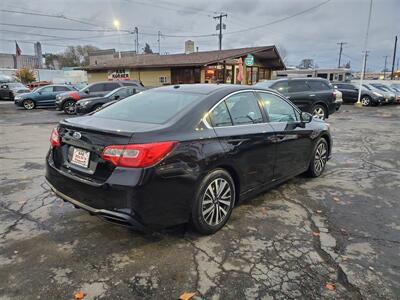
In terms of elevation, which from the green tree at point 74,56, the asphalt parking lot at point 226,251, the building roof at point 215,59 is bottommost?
the asphalt parking lot at point 226,251

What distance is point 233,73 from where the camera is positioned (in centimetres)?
2798

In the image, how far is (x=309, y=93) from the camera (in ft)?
40.6

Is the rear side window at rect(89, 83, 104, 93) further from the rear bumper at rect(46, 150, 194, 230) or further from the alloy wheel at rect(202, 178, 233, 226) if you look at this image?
the alloy wheel at rect(202, 178, 233, 226)

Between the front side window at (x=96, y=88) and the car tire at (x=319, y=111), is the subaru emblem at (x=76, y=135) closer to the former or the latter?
the car tire at (x=319, y=111)

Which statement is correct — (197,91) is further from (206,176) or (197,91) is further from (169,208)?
(169,208)

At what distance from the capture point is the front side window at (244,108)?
3666 mm

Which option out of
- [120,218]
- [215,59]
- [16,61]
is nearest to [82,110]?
[120,218]

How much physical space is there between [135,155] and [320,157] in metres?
3.80

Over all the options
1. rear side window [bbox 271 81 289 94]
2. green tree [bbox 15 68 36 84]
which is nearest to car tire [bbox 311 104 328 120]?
rear side window [bbox 271 81 289 94]

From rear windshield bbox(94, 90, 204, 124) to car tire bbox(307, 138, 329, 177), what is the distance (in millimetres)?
2616

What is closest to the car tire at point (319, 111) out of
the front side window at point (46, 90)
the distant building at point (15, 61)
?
the front side window at point (46, 90)

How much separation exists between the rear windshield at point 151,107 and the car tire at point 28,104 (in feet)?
55.1

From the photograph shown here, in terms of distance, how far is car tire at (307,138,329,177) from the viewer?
17.1ft

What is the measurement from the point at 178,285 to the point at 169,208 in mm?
670
